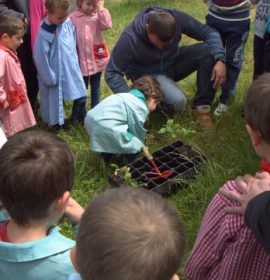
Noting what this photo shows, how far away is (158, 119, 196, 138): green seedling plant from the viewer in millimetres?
3715

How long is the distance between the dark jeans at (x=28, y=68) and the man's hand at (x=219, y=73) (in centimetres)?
184

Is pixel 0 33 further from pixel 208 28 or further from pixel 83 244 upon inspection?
pixel 83 244

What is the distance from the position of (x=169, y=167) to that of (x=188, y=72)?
57.8 inches

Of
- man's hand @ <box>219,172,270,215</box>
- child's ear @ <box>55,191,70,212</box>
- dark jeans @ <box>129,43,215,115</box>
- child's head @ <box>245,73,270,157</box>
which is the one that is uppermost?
child's head @ <box>245,73,270,157</box>

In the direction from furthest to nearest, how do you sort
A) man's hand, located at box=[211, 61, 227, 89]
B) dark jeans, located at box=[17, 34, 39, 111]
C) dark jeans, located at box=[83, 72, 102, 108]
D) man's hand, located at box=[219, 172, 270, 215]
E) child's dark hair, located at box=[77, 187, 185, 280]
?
dark jeans, located at box=[83, 72, 102, 108] → dark jeans, located at box=[17, 34, 39, 111] → man's hand, located at box=[211, 61, 227, 89] → man's hand, located at box=[219, 172, 270, 215] → child's dark hair, located at box=[77, 187, 185, 280]

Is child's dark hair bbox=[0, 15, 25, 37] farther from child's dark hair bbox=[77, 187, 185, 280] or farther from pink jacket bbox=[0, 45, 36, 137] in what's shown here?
child's dark hair bbox=[77, 187, 185, 280]

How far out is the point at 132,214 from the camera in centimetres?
124

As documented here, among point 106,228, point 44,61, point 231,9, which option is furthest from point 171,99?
point 106,228

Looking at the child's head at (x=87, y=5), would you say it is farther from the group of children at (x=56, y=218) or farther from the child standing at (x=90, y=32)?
the group of children at (x=56, y=218)

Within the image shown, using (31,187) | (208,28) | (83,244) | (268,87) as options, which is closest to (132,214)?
(83,244)

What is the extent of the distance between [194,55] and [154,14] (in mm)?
658

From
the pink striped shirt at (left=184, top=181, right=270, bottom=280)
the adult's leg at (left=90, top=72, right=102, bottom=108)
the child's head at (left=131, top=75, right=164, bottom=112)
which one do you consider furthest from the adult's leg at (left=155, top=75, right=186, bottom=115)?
the pink striped shirt at (left=184, top=181, right=270, bottom=280)

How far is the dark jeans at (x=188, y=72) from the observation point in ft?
14.0

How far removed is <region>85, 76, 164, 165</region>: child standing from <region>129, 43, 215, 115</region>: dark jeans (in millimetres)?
640
